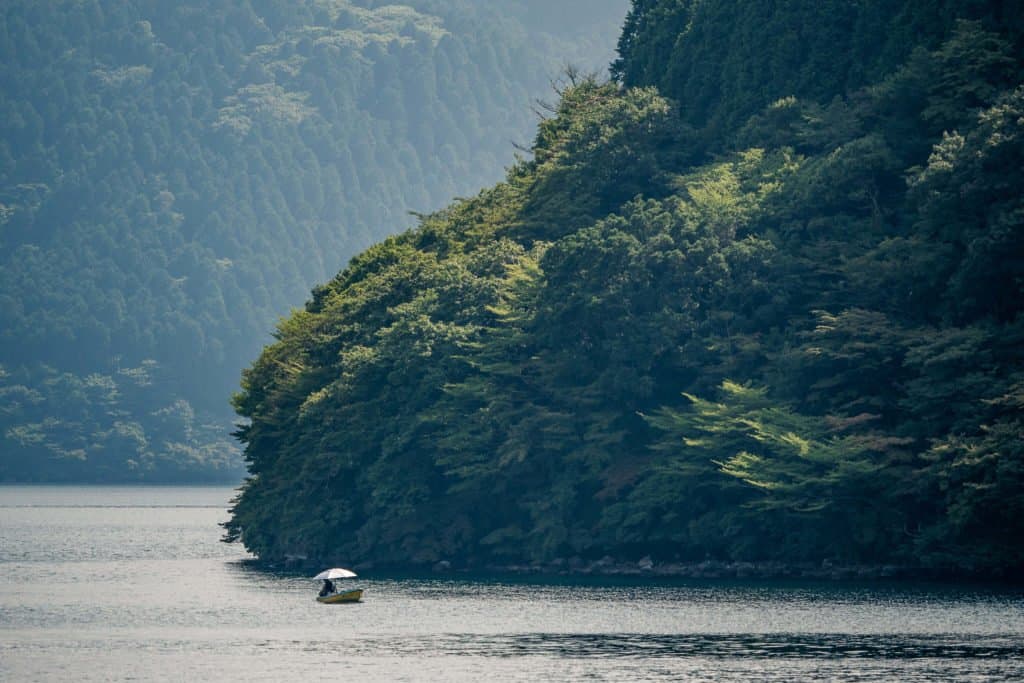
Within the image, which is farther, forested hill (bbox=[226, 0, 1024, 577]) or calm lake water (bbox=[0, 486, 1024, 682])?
forested hill (bbox=[226, 0, 1024, 577])

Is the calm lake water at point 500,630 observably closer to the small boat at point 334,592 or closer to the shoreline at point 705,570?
the small boat at point 334,592

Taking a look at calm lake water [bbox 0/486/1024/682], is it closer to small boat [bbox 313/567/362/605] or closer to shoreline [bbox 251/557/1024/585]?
small boat [bbox 313/567/362/605]

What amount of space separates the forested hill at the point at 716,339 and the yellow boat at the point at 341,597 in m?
18.2

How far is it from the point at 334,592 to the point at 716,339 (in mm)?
24378

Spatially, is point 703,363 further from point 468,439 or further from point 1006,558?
point 1006,558

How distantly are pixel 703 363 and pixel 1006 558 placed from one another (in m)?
22.8

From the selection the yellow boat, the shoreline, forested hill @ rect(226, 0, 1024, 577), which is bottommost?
the yellow boat

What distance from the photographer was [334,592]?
276 ft

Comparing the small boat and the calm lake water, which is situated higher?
the small boat

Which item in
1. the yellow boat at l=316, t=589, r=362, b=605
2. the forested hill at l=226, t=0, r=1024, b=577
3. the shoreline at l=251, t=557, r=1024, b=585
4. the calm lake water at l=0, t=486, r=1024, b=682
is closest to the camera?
the calm lake water at l=0, t=486, r=1024, b=682

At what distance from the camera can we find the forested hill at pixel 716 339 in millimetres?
85000

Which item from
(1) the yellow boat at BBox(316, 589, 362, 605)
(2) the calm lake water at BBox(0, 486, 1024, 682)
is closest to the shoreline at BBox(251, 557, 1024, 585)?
(2) the calm lake water at BBox(0, 486, 1024, 682)

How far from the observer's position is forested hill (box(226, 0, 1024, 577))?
8500cm

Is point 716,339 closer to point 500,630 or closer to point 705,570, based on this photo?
point 705,570
